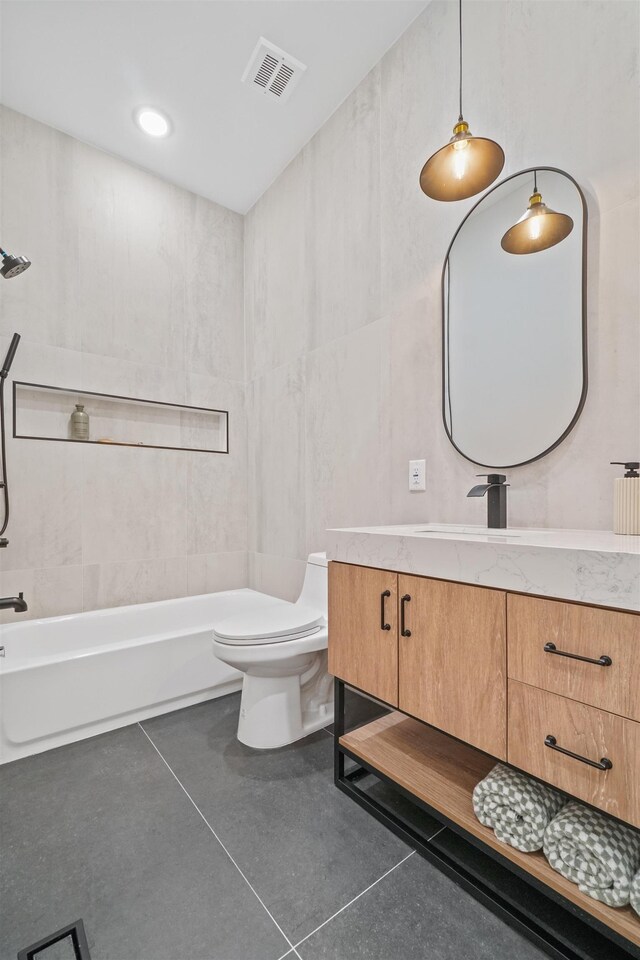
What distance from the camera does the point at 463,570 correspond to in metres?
1.00

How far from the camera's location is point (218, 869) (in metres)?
1.12

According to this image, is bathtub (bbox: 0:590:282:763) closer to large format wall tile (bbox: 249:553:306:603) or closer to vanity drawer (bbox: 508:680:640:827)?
large format wall tile (bbox: 249:553:306:603)

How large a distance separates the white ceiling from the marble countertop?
2089 mm


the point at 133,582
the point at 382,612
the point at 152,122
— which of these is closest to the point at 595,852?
the point at 382,612

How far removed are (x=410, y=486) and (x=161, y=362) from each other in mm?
1686

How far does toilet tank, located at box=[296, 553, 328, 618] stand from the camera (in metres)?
1.98

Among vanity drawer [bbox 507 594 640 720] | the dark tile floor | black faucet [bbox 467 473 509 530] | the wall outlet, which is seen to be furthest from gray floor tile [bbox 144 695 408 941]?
the wall outlet

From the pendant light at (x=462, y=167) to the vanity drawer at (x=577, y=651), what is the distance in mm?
1180

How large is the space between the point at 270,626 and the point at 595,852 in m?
1.08

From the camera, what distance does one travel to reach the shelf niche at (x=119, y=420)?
219cm

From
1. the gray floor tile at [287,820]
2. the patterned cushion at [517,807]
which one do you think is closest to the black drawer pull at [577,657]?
the patterned cushion at [517,807]

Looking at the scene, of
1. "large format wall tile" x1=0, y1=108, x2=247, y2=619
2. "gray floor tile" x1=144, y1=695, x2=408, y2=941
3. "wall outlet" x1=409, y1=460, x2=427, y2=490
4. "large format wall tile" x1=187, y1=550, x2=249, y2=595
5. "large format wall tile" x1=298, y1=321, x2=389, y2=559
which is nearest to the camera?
"gray floor tile" x1=144, y1=695, x2=408, y2=941

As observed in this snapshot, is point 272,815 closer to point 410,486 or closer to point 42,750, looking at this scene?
point 42,750

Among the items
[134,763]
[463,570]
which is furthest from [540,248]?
[134,763]
